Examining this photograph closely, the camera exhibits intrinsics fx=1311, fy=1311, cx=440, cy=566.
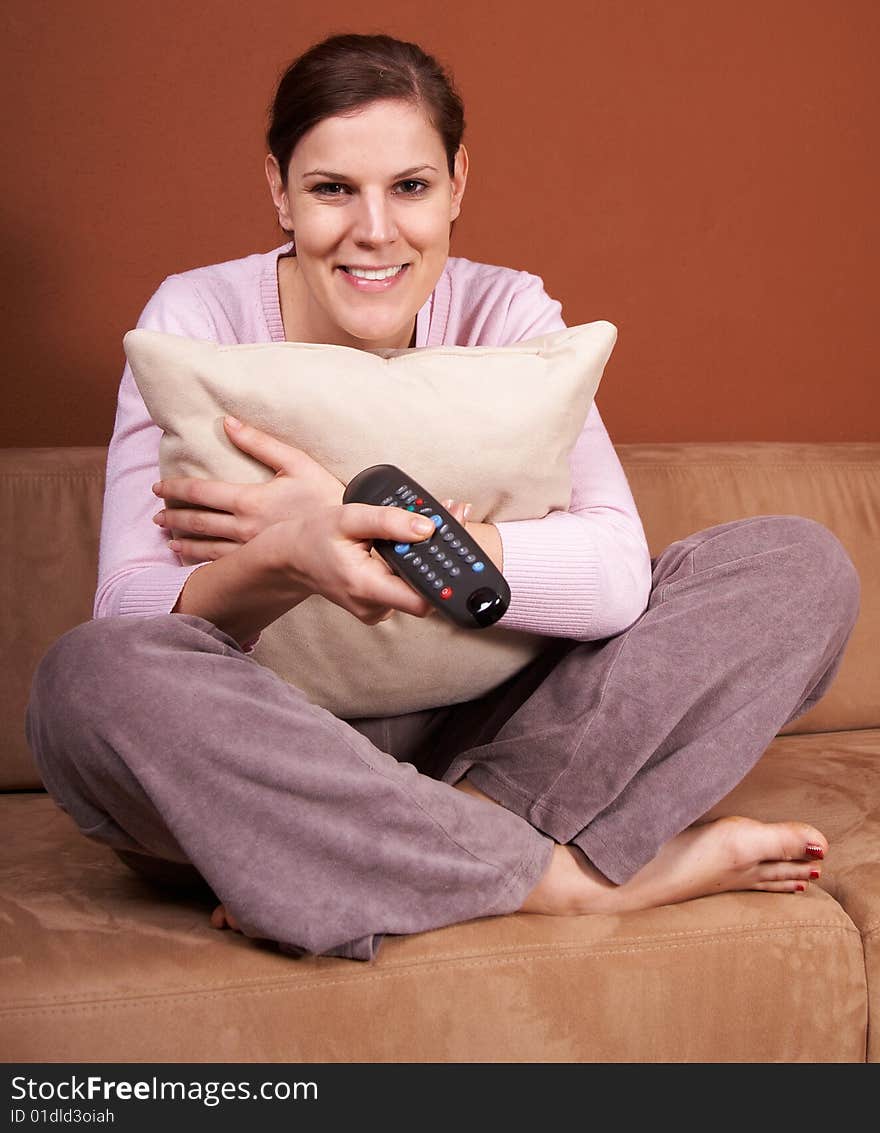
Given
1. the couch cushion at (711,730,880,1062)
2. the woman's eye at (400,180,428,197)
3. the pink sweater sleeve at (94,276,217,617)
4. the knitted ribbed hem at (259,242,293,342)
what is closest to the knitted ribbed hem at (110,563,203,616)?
the pink sweater sleeve at (94,276,217,617)

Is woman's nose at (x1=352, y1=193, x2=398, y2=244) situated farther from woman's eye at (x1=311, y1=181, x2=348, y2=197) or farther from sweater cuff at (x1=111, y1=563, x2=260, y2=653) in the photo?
sweater cuff at (x1=111, y1=563, x2=260, y2=653)

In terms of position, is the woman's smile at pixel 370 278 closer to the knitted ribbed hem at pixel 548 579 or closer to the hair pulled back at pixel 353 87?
the hair pulled back at pixel 353 87

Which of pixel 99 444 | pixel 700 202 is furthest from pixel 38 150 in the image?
pixel 700 202

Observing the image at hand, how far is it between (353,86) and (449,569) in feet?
1.89

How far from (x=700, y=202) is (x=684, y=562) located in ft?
3.93

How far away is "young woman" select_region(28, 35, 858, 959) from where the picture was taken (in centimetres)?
106

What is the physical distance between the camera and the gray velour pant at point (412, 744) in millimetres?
1059

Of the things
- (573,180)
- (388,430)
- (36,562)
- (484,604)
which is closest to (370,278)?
(388,430)

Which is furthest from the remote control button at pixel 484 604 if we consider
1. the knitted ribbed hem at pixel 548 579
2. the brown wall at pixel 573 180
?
the brown wall at pixel 573 180

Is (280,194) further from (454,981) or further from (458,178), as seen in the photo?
(454,981)

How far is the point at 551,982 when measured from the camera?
3.61 ft

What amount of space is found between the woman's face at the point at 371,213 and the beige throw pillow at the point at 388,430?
0.15 metres

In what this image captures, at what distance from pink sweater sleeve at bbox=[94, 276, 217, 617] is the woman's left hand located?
6cm

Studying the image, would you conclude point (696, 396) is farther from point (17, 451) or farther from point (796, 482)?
point (17, 451)
